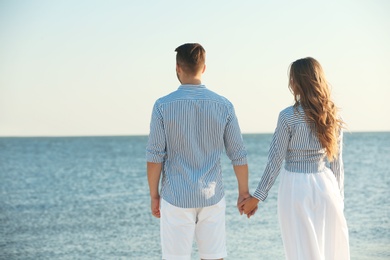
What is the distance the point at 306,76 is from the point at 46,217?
13.9 meters

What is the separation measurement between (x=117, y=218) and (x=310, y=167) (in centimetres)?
1224

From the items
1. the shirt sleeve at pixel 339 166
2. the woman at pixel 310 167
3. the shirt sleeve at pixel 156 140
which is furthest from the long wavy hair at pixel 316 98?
the shirt sleeve at pixel 156 140

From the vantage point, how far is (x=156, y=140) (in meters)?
4.04

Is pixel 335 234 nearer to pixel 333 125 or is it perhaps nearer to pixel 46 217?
pixel 333 125

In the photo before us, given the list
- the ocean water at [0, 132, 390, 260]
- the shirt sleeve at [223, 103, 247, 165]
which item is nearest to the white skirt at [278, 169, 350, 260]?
the shirt sleeve at [223, 103, 247, 165]

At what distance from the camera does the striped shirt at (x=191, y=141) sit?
158 inches

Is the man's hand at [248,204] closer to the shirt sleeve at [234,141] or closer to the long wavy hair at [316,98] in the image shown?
the shirt sleeve at [234,141]

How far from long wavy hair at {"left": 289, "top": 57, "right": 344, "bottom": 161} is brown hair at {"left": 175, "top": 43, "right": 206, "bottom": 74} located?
0.61 meters

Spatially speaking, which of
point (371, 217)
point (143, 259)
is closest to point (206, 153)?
point (143, 259)

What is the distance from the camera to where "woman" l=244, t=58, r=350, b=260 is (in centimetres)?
418

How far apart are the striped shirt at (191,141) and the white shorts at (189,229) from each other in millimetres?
57

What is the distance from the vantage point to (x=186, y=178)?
4.03m

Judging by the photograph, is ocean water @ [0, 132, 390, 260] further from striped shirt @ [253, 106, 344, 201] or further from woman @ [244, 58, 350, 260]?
striped shirt @ [253, 106, 344, 201]

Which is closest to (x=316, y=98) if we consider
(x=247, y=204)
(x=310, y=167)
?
(x=310, y=167)
